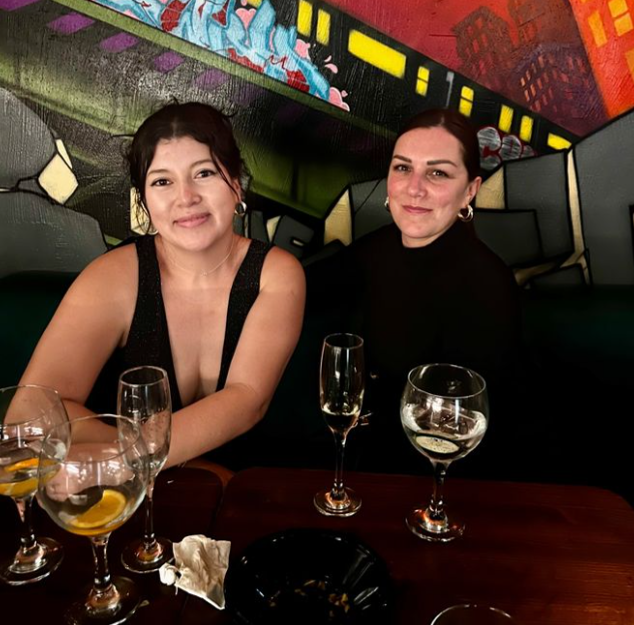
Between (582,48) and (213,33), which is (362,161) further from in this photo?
(582,48)

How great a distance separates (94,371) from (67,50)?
42.5 inches

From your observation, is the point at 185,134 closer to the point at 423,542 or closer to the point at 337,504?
the point at 337,504

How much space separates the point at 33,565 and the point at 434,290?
1276mm

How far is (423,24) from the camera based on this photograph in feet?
6.21

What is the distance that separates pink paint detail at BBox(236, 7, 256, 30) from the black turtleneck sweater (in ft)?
2.69

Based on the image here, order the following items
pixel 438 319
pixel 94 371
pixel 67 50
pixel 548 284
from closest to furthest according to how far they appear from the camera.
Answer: pixel 94 371
pixel 438 319
pixel 67 50
pixel 548 284

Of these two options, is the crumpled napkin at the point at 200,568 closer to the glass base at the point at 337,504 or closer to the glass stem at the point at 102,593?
the glass stem at the point at 102,593

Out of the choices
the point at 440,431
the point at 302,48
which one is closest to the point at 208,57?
the point at 302,48

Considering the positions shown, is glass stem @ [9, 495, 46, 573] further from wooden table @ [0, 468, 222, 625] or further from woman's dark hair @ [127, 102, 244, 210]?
woman's dark hair @ [127, 102, 244, 210]

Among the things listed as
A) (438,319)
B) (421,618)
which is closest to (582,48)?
(438,319)

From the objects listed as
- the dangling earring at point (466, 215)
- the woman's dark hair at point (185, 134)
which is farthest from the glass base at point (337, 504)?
the dangling earring at point (466, 215)

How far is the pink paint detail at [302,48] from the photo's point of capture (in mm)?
1914

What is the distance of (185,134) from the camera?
1.60 meters

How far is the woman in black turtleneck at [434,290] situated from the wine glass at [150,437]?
3.03 ft
